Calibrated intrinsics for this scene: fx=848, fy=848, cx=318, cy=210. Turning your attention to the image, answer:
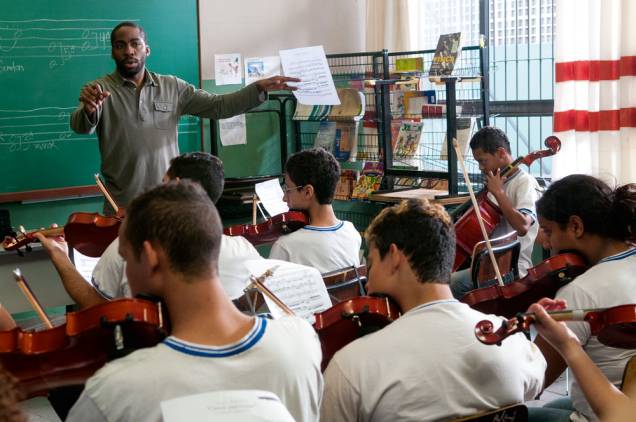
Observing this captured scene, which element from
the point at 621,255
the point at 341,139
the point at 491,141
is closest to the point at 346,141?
the point at 341,139

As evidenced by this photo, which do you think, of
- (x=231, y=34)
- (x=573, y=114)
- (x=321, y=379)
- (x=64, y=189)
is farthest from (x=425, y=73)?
(x=321, y=379)

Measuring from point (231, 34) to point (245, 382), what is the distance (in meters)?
4.37

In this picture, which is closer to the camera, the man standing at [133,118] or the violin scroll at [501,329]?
the violin scroll at [501,329]

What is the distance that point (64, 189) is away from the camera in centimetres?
472

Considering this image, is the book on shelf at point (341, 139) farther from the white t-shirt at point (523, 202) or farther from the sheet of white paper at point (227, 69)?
the white t-shirt at point (523, 202)

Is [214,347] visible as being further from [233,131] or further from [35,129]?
[233,131]

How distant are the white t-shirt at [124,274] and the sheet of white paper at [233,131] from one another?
3006mm

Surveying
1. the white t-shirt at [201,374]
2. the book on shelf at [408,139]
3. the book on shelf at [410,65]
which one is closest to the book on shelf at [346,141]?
the book on shelf at [408,139]

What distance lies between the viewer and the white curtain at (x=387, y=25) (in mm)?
5621

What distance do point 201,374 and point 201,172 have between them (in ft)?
5.04

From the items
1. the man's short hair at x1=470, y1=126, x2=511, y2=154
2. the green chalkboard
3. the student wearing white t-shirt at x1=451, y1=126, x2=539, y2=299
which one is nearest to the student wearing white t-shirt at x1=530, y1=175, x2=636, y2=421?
the student wearing white t-shirt at x1=451, y1=126, x2=539, y2=299

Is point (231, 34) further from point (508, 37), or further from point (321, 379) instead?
point (321, 379)

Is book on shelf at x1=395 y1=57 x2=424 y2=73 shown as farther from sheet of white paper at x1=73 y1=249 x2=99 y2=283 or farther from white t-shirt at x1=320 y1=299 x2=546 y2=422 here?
white t-shirt at x1=320 y1=299 x2=546 y2=422

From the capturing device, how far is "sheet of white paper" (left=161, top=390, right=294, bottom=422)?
120cm
